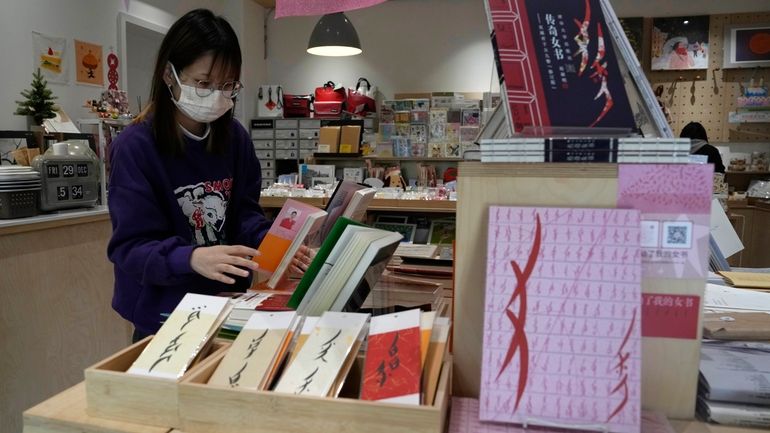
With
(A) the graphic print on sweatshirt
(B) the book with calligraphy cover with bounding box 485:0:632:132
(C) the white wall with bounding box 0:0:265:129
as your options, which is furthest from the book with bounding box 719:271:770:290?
(C) the white wall with bounding box 0:0:265:129

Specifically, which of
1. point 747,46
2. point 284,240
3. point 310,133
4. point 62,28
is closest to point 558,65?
point 284,240

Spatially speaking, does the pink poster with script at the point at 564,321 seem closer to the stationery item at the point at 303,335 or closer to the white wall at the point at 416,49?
the stationery item at the point at 303,335

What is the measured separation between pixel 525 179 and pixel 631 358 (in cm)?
28

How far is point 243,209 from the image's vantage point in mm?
1624

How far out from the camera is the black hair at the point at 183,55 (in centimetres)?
132

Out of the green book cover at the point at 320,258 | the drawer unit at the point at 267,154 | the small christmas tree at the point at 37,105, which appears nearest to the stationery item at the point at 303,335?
the green book cover at the point at 320,258

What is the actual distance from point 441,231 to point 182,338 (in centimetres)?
268

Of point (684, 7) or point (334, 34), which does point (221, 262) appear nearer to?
point (334, 34)

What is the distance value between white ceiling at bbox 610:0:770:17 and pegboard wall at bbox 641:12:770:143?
93 millimetres

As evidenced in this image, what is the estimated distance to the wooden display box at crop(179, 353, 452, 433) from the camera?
0.66 metres

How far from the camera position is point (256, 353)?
30.6 inches

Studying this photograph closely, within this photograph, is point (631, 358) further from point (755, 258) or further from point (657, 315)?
point (755, 258)

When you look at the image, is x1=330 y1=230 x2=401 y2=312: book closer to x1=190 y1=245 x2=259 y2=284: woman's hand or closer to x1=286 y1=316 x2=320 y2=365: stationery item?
x1=286 y1=316 x2=320 y2=365: stationery item

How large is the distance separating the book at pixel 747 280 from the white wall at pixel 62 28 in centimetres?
400
